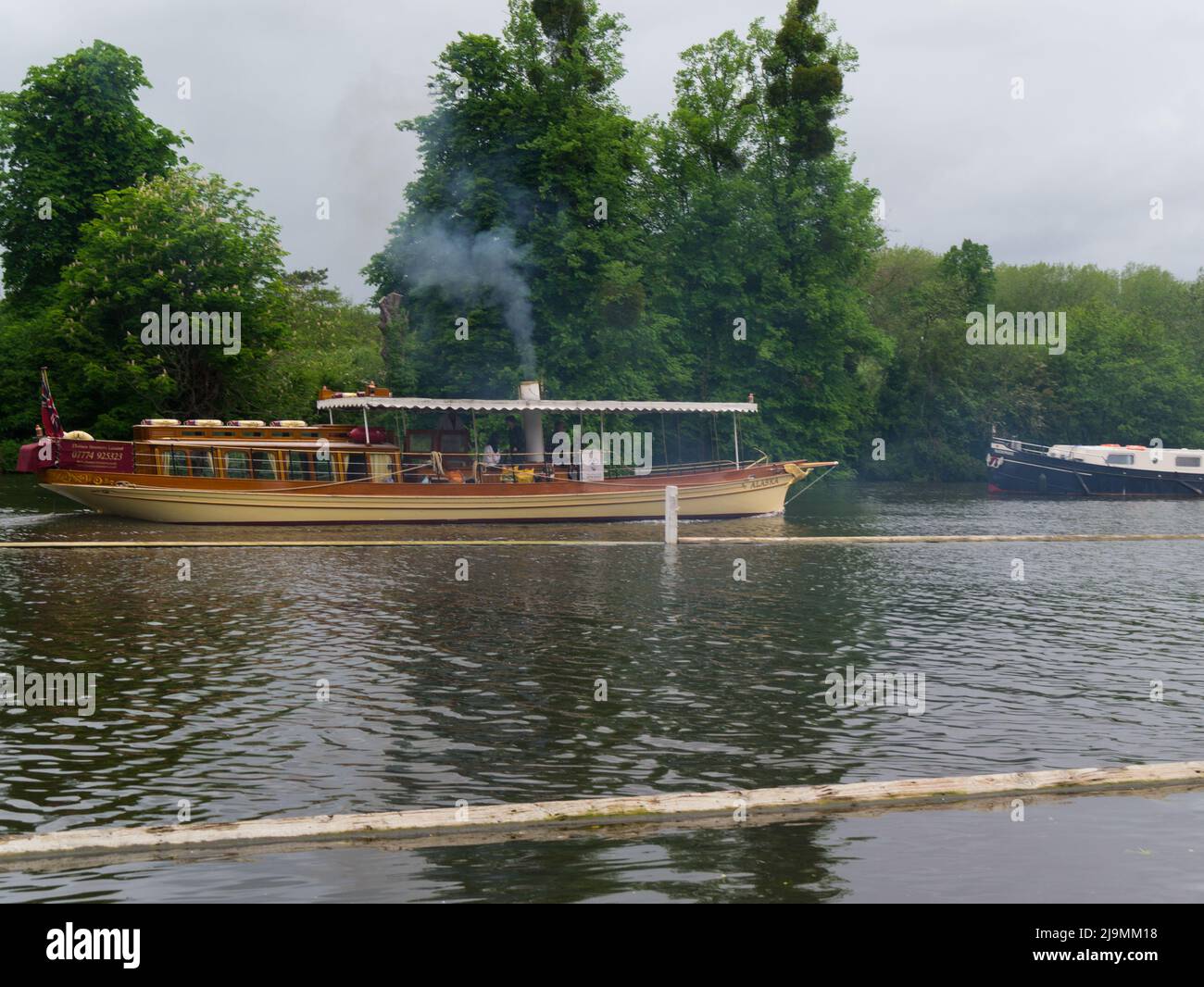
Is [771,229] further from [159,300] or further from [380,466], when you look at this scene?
[380,466]

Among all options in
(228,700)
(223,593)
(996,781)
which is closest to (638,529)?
(223,593)

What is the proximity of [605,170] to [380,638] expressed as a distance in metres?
47.5

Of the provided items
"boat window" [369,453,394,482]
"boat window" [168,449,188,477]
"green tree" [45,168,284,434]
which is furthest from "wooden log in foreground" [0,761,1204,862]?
"green tree" [45,168,284,434]

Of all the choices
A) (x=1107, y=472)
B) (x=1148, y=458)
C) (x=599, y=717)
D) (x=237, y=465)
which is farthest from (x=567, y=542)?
(x=1148, y=458)

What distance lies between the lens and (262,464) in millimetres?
42875

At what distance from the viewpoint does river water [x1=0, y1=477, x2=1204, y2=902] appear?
919cm

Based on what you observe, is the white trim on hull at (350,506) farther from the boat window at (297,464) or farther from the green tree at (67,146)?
the green tree at (67,146)

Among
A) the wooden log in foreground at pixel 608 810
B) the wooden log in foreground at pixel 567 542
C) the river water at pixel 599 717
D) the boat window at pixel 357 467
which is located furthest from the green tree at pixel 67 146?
the wooden log in foreground at pixel 608 810

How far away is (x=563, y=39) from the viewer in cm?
6378

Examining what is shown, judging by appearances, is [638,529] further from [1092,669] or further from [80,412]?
[80,412]

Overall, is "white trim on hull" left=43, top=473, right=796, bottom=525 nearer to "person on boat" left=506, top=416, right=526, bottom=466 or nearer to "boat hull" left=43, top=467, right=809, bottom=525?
"boat hull" left=43, top=467, right=809, bottom=525

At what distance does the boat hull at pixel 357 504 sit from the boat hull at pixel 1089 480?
104 feet

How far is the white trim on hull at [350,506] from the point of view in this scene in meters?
42.7

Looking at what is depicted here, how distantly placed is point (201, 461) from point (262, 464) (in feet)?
6.52
